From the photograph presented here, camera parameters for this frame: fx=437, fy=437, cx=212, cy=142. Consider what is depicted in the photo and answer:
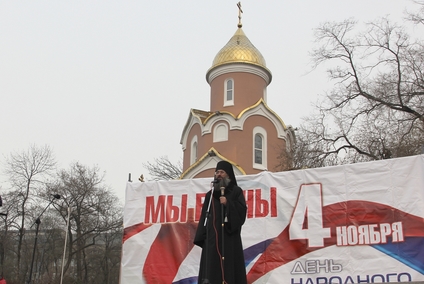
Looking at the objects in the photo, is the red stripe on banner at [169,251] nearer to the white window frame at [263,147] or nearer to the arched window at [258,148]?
the white window frame at [263,147]

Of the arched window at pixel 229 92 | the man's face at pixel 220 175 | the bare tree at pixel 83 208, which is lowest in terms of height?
the man's face at pixel 220 175

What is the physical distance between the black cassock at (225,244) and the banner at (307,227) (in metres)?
2.08

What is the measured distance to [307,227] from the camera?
7.27 metres

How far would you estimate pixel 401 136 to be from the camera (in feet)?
51.0

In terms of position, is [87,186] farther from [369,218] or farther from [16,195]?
[369,218]

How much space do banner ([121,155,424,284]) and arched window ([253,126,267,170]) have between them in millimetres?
13801

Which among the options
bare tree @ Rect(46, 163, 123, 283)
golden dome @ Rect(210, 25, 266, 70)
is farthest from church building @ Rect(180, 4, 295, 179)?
bare tree @ Rect(46, 163, 123, 283)

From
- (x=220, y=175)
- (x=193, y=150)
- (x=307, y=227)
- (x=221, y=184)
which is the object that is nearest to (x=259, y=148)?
(x=193, y=150)

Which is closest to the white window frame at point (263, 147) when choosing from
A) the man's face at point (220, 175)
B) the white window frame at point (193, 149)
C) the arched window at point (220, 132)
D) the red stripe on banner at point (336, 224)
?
the arched window at point (220, 132)

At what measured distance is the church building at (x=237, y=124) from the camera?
21.5 meters

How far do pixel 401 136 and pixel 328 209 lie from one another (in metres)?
9.71

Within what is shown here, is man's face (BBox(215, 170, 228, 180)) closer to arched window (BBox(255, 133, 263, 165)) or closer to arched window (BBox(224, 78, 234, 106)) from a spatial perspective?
arched window (BBox(255, 133, 263, 165))

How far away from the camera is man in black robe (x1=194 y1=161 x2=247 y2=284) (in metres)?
5.27

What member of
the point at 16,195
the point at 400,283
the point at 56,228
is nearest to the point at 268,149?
the point at 400,283
